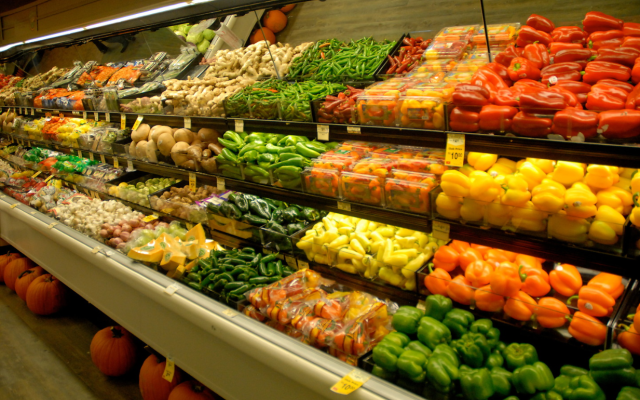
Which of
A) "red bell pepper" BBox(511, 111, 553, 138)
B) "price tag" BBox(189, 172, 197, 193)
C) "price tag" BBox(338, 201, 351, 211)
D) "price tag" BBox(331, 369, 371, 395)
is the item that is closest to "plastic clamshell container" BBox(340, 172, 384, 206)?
"price tag" BBox(338, 201, 351, 211)

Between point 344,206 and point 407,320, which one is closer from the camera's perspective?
point 407,320

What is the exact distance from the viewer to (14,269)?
4.53 m

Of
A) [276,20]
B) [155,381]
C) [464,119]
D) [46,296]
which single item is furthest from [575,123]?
[46,296]

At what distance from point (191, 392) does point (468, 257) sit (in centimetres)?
173

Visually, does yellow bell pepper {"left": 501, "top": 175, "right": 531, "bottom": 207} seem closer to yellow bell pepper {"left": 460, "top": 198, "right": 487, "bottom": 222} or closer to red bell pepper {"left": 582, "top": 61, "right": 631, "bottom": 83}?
yellow bell pepper {"left": 460, "top": 198, "right": 487, "bottom": 222}

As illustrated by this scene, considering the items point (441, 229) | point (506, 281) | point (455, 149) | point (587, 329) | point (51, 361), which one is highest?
point (455, 149)

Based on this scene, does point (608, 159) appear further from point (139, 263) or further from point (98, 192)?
point (98, 192)

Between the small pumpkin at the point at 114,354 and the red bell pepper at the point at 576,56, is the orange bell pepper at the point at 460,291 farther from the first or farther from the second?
the small pumpkin at the point at 114,354

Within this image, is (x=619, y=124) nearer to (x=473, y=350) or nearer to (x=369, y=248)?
(x=473, y=350)

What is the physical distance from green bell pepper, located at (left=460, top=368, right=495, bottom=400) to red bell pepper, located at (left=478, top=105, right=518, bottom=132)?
906 mm

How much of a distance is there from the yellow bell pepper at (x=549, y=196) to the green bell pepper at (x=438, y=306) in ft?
1.79

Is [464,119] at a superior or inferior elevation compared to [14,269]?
superior

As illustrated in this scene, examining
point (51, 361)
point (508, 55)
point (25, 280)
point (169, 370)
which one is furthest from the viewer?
point (25, 280)

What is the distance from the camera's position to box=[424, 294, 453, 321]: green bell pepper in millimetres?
1882
